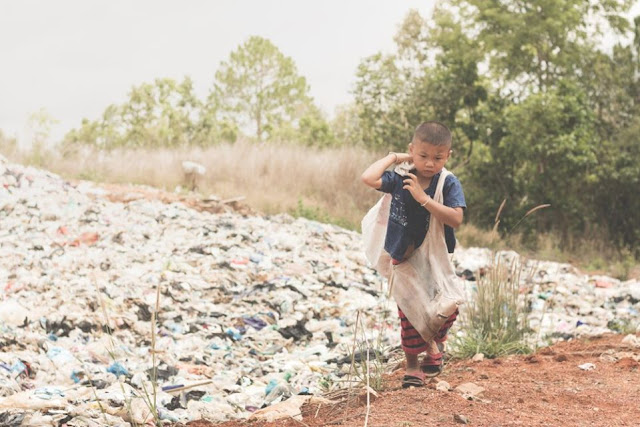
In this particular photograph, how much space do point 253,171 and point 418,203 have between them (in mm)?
11209

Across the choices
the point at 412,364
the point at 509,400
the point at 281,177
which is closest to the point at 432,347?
Answer: the point at 412,364

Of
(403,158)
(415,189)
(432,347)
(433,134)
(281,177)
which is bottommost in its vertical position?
(281,177)

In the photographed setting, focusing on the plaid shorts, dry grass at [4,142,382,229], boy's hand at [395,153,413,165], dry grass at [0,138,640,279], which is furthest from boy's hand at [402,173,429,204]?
dry grass at [4,142,382,229]

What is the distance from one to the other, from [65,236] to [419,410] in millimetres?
6382

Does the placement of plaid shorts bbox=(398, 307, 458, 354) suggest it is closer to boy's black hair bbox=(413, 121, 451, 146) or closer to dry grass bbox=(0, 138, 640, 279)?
boy's black hair bbox=(413, 121, 451, 146)

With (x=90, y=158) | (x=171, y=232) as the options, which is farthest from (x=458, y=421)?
(x=90, y=158)

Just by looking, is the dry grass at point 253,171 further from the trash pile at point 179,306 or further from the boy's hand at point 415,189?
the boy's hand at point 415,189

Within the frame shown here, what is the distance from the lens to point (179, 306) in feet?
21.2

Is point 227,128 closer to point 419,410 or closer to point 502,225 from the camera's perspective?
point 502,225

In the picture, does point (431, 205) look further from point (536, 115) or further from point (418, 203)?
point (536, 115)

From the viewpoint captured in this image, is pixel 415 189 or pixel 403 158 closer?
pixel 415 189

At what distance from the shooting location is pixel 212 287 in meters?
7.05

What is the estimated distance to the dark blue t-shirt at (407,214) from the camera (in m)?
3.38

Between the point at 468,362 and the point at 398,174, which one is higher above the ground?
the point at 398,174
